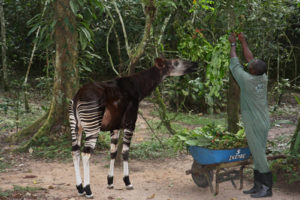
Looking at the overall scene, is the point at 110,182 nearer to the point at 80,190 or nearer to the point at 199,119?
the point at 80,190

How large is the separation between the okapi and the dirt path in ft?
0.91

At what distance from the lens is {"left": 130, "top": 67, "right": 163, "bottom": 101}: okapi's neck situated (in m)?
5.57

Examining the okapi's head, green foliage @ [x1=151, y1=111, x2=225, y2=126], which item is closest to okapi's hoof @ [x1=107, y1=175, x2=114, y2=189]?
the okapi's head

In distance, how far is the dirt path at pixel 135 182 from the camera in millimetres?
5172

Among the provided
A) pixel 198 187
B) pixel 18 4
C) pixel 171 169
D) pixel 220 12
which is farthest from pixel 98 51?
pixel 198 187

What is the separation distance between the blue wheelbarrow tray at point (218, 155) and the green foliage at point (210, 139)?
0.42ft

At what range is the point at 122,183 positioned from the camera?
577 cm

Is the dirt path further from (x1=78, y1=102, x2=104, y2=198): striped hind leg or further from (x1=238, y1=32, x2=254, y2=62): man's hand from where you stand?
(x1=238, y1=32, x2=254, y2=62): man's hand

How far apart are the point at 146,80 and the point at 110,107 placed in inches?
29.5

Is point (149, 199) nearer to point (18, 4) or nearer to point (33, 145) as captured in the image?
point (33, 145)

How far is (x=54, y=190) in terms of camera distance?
5363mm

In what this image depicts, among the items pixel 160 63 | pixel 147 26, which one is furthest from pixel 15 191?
pixel 147 26

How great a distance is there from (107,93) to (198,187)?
1954mm

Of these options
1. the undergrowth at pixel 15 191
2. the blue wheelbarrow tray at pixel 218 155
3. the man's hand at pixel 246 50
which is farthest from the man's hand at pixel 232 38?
the undergrowth at pixel 15 191
